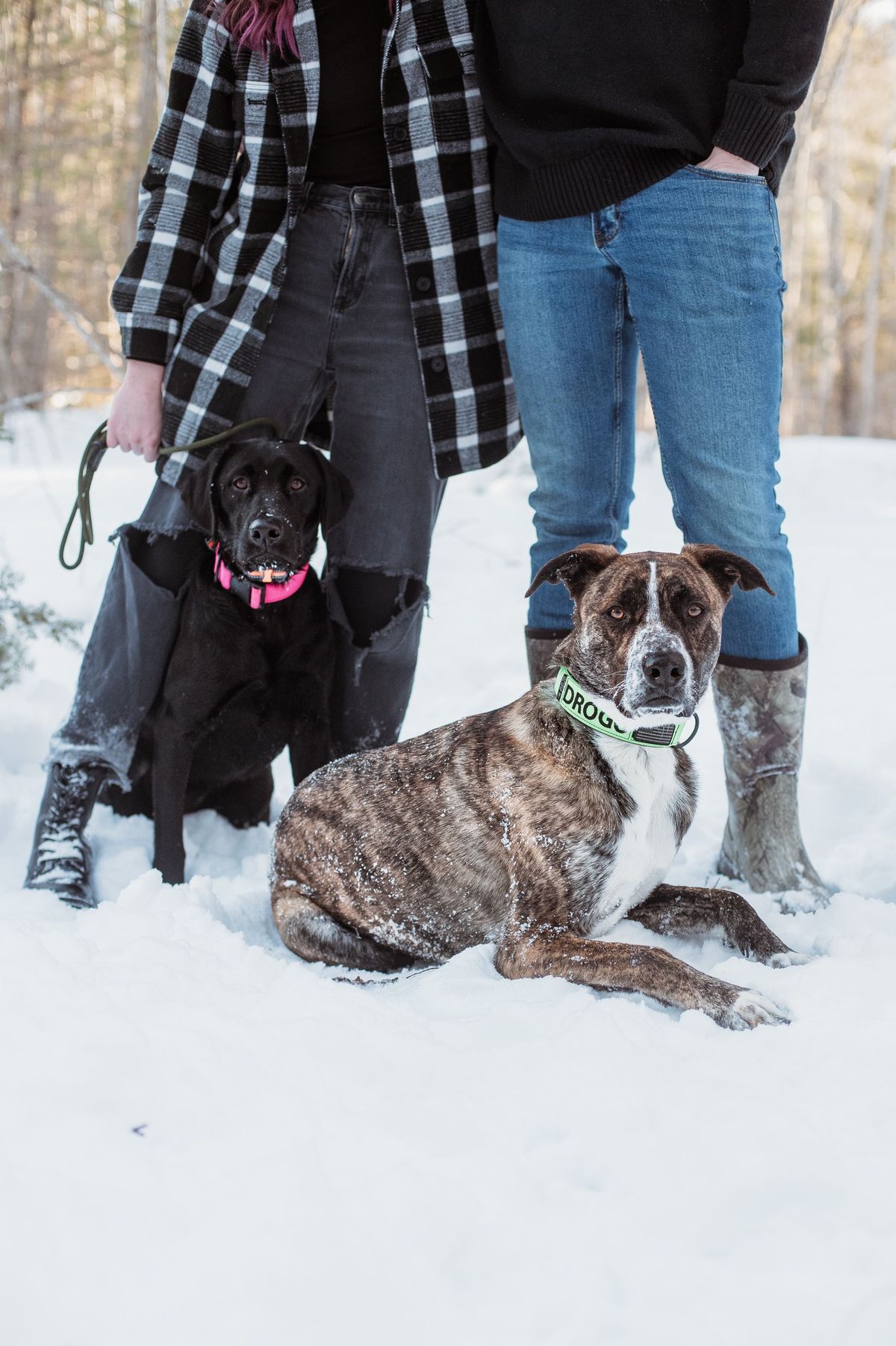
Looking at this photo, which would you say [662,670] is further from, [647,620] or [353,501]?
[353,501]

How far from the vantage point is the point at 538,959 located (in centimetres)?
239

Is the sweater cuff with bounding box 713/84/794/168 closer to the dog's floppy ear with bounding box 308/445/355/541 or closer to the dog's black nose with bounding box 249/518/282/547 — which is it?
the dog's floppy ear with bounding box 308/445/355/541

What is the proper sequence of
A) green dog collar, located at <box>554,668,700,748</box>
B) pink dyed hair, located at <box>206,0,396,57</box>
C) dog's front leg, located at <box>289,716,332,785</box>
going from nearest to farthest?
green dog collar, located at <box>554,668,700,748</box> → pink dyed hair, located at <box>206,0,396,57</box> → dog's front leg, located at <box>289,716,332,785</box>

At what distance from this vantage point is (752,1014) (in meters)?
2.12

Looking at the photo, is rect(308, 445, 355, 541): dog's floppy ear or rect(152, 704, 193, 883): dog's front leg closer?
rect(152, 704, 193, 883): dog's front leg

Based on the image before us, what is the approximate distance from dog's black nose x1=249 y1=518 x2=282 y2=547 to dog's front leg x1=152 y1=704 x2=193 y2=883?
1.87ft

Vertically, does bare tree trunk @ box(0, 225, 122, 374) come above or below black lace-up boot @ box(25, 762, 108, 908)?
above

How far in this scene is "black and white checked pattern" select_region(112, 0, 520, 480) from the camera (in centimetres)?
296

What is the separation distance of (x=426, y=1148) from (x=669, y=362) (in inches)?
75.4

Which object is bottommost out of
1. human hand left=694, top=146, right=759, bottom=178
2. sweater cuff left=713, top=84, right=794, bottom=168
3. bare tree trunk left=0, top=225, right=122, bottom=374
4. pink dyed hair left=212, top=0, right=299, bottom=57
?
bare tree trunk left=0, top=225, right=122, bottom=374

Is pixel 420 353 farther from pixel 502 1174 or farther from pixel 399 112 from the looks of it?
pixel 502 1174

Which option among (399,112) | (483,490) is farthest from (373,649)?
(483,490)

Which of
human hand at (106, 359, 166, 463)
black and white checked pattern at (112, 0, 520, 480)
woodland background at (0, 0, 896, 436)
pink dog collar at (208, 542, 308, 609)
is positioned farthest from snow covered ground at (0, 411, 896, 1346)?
woodland background at (0, 0, 896, 436)

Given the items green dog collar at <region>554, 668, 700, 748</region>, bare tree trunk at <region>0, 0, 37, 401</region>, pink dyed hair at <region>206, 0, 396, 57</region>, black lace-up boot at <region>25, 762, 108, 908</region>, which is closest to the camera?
green dog collar at <region>554, 668, 700, 748</region>
